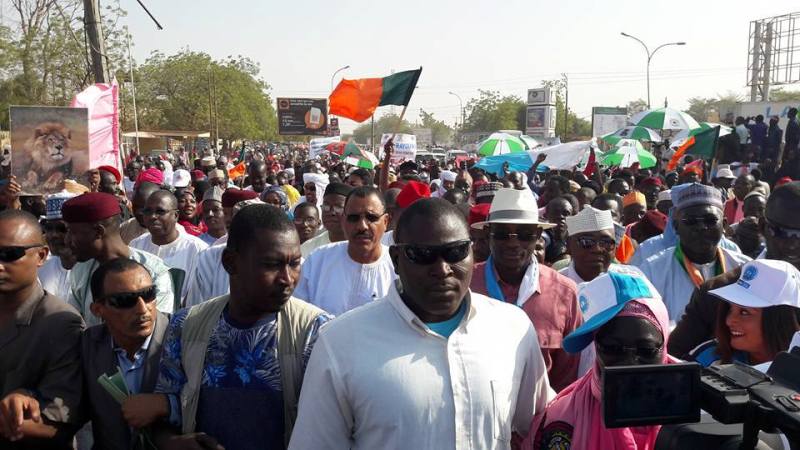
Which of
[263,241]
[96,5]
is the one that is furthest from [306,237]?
[96,5]

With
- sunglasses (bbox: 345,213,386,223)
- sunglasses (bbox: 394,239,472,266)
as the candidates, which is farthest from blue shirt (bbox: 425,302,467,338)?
sunglasses (bbox: 345,213,386,223)

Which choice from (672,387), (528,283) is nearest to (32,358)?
(528,283)

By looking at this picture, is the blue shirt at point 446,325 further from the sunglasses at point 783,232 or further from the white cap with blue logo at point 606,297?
the sunglasses at point 783,232

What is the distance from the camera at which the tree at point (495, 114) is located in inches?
3056

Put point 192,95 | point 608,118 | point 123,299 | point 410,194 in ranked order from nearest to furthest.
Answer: point 123,299 < point 410,194 < point 608,118 < point 192,95

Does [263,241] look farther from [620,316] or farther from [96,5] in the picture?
[96,5]

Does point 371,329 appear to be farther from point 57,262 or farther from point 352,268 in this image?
point 57,262

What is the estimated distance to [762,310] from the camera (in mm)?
2650

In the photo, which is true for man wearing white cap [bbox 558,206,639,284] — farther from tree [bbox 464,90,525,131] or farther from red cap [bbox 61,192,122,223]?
tree [bbox 464,90,525,131]

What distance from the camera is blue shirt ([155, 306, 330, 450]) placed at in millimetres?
2316

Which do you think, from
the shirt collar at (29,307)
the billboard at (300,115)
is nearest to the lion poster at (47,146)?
the shirt collar at (29,307)

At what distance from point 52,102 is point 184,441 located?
3976 centimetres

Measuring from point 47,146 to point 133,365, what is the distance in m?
5.70

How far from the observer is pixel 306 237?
5906mm
